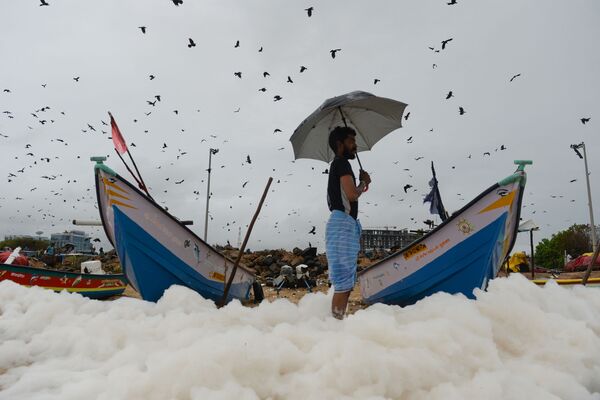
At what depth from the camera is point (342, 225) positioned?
3.81m

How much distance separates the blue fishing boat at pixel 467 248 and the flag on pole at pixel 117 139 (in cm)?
514

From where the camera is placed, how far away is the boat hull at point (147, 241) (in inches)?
196

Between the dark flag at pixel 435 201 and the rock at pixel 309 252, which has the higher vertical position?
the dark flag at pixel 435 201

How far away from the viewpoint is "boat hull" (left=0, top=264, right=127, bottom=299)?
7.55 meters

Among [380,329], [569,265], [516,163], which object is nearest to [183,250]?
[380,329]

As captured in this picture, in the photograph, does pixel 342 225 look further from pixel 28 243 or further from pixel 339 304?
pixel 28 243

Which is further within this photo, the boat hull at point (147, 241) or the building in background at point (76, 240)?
the building in background at point (76, 240)

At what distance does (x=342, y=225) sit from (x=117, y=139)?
16.2 feet

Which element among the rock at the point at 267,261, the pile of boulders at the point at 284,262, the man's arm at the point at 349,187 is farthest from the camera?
the rock at the point at 267,261

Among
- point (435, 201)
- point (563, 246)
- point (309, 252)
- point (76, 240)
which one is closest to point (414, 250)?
point (435, 201)

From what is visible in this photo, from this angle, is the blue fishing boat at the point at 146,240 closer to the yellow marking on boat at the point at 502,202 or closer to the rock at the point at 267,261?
the yellow marking on boat at the point at 502,202

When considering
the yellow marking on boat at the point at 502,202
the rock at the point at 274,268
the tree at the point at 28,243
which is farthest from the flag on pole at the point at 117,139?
the tree at the point at 28,243

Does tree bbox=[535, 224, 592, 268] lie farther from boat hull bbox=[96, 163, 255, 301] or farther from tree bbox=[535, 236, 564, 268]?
boat hull bbox=[96, 163, 255, 301]

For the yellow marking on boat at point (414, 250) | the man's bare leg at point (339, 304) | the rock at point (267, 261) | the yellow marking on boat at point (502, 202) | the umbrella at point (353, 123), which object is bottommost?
the man's bare leg at point (339, 304)
